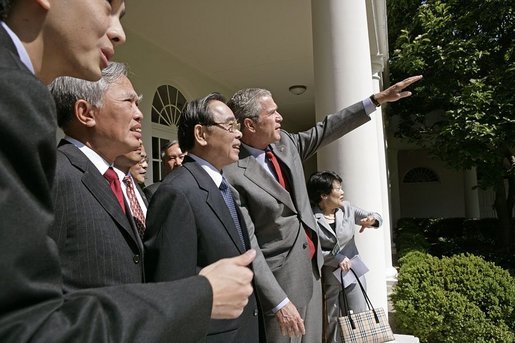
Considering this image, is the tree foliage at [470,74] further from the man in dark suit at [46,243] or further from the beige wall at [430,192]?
the beige wall at [430,192]

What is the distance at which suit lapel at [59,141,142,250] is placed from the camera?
170 centimetres

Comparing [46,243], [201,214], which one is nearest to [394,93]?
[201,214]

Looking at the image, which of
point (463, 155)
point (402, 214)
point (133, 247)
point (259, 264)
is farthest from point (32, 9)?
point (402, 214)

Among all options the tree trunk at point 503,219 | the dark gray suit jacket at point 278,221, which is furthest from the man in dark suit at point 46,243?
the tree trunk at point 503,219

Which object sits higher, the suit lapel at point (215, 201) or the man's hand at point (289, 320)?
the suit lapel at point (215, 201)

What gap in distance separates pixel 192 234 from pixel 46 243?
1226 mm

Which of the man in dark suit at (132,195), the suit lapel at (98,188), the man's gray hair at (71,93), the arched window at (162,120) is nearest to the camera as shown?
the suit lapel at (98,188)

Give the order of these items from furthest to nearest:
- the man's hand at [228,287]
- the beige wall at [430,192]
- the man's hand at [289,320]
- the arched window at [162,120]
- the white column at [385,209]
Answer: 1. the beige wall at [430,192]
2. the arched window at [162,120]
3. the white column at [385,209]
4. the man's hand at [289,320]
5. the man's hand at [228,287]

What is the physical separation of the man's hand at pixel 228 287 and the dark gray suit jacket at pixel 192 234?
838 mm

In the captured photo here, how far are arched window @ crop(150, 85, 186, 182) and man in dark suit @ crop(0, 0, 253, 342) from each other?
8.00 m

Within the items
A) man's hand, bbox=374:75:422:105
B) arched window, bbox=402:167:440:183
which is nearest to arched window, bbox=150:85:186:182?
man's hand, bbox=374:75:422:105

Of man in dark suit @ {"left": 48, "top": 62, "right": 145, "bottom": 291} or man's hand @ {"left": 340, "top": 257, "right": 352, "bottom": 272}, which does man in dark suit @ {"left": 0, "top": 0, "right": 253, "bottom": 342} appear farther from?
man's hand @ {"left": 340, "top": 257, "right": 352, "bottom": 272}

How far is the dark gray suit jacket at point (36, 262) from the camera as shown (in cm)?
77

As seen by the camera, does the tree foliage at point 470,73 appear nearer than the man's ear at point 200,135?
No
